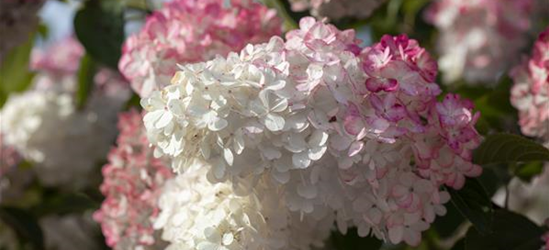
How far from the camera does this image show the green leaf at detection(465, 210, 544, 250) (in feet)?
2.94

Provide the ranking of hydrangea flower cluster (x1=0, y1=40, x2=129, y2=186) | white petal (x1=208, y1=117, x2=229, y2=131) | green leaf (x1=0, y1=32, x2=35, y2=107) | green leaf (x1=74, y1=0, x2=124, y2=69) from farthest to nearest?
green leaf (x1=0, y1=32, x2=35, y2=107) → hydrangea flower cluster (x1=0, y1=40, x2=129, y2=186) → green leaf (x1=74, y1=0, x2=124, y2=69) → white petal (x1=208, y1=117, x2=229, y2=131)

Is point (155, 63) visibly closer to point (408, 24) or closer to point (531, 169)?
point (531, 169)

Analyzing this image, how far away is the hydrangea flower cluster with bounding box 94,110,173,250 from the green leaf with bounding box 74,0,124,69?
0.20 meters

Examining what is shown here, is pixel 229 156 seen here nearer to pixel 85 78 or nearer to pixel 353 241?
pixel 353 241

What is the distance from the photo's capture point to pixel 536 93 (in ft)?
3.14

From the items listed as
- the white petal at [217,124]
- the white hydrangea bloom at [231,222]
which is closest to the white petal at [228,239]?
the white hydrangea bloom at [231,222]

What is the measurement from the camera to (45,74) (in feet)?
6.24

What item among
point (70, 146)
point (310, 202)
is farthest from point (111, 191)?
point (70, 146)

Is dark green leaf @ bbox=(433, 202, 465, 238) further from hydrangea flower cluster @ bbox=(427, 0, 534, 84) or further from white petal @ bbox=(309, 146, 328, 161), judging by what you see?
hydrangea flower cluster @ bbox=(427, 0, 534, 84)

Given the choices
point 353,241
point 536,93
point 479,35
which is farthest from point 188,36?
point 479,35

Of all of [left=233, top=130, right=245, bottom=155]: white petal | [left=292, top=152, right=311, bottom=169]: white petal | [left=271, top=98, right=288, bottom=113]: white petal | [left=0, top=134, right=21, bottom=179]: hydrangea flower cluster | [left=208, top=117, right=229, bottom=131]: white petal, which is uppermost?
[left=271, top=98, right=288, bottom=113]: white petal

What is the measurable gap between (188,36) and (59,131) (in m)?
0.69

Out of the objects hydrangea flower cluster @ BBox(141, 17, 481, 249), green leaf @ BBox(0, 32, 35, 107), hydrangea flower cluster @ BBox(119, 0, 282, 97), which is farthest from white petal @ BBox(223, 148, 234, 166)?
green leaf @ BBox(0, 32, 35, 107)

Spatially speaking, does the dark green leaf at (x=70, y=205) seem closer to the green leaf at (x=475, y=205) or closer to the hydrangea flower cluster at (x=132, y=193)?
the hydrangea flower cluster at (x=132, y=193)
